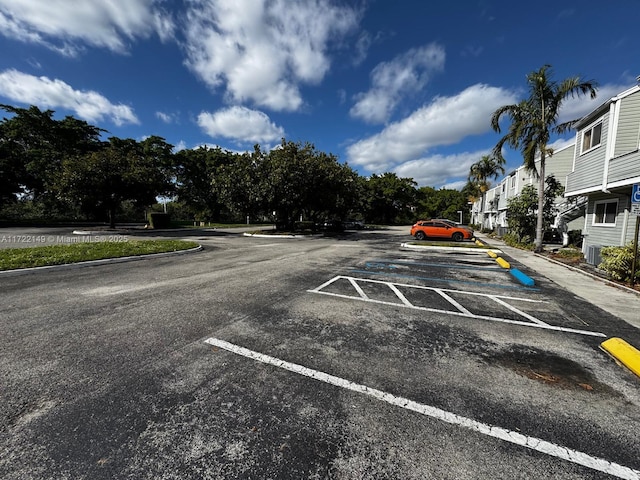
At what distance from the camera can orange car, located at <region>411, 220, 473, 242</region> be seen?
20016mm

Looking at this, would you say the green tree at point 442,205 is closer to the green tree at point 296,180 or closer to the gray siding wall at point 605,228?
the green tree at point 296,180

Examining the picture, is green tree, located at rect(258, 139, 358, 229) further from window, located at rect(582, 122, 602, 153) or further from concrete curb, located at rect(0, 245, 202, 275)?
window, located at rect(582, 122, 602, 153)

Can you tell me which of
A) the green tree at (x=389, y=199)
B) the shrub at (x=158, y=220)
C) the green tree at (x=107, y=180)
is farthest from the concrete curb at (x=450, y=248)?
the green tree at (x=389, y=199)

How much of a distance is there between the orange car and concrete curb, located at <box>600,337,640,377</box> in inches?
679

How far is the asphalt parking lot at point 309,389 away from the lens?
1975mm

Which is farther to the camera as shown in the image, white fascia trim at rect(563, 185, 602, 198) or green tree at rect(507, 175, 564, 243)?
green tree at rect(507, 175, 564, 243)

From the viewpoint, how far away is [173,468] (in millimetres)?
1898

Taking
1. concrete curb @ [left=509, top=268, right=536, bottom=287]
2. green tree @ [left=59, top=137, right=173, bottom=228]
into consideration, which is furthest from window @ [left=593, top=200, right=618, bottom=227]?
green tree @ [left=59, top=137, right=173, bottom=228]

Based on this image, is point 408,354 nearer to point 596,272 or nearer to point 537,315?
point 537,315

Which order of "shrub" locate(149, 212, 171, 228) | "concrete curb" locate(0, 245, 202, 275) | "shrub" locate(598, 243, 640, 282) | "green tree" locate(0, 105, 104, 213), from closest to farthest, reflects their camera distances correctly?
"concrete curb" locate(0, 245, 202, 275)
"shrub" locate(598, 243, 640, 282)
"shrub" locate(149, 212, 171, 228)
"green tree" locate(0, 105, 104, 213)

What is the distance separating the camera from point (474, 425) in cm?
235

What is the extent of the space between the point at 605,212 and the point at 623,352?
1114 cm

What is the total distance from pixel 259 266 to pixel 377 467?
773 centimetres

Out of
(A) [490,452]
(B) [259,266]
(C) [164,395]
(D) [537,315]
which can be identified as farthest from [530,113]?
(C) [164,395]
